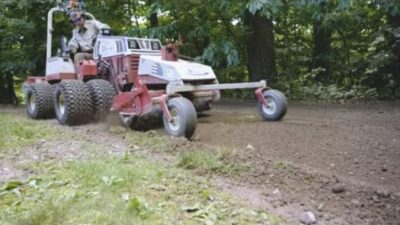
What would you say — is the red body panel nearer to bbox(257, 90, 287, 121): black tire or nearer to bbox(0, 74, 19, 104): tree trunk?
bbox(257, 90, 287, 121): black tire

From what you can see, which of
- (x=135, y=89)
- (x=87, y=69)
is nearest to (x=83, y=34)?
(x=87, y=69)

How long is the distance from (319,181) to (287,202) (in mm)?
577

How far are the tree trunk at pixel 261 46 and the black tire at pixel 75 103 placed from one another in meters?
5.93

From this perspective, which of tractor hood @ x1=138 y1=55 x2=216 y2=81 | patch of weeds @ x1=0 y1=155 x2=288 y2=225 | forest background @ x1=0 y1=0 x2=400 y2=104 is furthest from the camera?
forest background @ x1=0 y1=0 x2=400 y2=104

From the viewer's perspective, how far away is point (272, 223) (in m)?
3.16

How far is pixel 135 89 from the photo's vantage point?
6848 millimetres

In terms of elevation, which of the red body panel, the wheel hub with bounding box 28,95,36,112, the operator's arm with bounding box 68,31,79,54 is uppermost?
the operator's arm with bounding box 68,31,79,54

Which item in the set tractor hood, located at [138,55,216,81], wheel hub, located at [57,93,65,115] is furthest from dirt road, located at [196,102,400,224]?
wheel hub, located at [57,93,65,115]

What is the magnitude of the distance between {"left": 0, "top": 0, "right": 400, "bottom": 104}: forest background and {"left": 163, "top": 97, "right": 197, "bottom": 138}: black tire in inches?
146

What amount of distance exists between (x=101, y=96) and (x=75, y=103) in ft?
1.35

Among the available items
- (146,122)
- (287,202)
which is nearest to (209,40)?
(146,122)

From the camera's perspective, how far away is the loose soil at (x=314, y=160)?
11.6 feet

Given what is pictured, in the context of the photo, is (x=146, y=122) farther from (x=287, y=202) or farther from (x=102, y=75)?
(x=287, y=202)

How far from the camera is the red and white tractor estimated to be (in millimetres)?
6562
